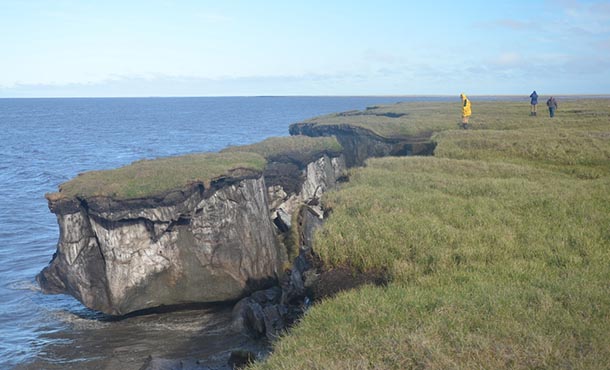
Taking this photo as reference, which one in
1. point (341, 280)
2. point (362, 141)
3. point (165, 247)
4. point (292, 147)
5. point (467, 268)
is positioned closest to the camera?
point (467, 268)

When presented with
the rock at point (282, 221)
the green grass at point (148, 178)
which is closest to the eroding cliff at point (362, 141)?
the rock at point (282, 221)

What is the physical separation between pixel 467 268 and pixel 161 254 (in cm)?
1660

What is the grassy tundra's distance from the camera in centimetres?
983

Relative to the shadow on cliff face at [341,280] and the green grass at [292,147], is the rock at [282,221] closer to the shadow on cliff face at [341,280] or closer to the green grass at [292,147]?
the green grass at [292,147]

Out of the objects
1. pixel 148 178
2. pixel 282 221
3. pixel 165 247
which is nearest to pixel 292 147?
pixel 282 221

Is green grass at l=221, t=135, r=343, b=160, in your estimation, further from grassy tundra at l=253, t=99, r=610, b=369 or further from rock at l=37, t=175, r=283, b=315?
grassy tundra at l=253, t=99, r=610, b=369

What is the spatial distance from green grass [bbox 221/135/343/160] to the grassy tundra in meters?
12.2

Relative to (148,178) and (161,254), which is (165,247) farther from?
(148,178)

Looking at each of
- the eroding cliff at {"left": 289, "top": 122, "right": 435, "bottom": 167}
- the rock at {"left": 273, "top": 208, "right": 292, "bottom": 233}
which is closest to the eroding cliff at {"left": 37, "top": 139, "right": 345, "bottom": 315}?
the rock at {"left": 273, "top": 208, "right": 292, "bottom": 233}

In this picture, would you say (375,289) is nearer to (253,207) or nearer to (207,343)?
(207,343)

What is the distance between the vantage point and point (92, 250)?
2642 cm

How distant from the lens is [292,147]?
39.7 meters

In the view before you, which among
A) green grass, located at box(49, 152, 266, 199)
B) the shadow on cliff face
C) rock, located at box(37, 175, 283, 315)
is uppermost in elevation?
green grass, located at box(49, 152, 266, 199)

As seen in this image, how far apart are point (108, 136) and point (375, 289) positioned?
108545 millimetres
